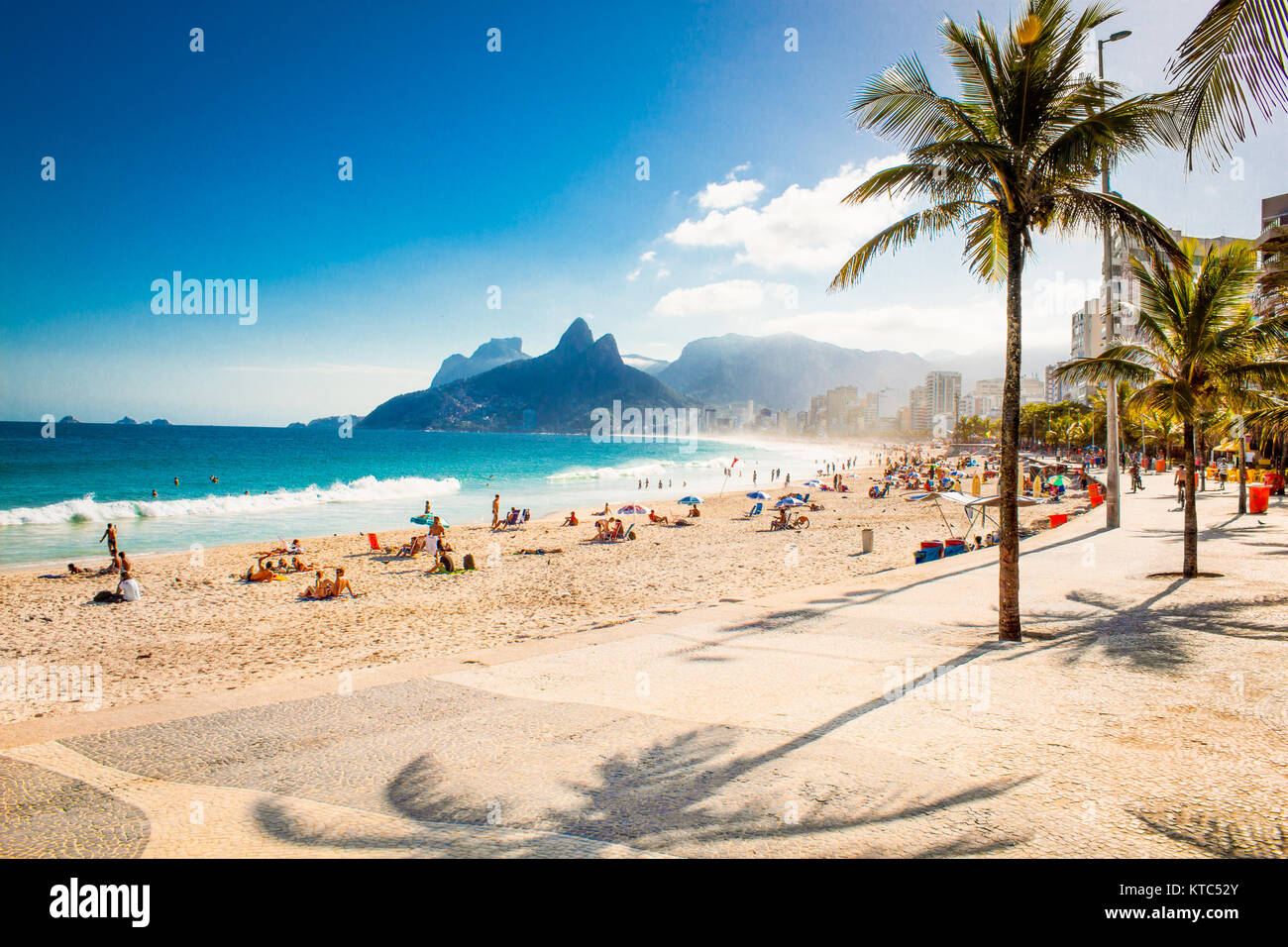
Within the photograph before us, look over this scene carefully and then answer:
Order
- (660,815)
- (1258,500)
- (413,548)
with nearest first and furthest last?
(660,815)
(1258,500)
(413,548)

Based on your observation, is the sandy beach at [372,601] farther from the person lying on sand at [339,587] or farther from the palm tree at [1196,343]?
the palm tree at [1196,343]

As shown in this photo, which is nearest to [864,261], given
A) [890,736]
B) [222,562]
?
[890,736]

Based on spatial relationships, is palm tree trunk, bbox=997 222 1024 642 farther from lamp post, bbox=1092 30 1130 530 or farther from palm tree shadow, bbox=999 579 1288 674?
lamp post, bbox=1092 30 1130 530

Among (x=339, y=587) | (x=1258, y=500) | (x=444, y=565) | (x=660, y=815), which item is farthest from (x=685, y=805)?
(x=1258, y=500)

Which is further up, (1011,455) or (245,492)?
(1011,455)

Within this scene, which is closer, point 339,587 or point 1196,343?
point 1196,343

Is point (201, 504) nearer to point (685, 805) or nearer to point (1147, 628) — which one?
point (685, 805)

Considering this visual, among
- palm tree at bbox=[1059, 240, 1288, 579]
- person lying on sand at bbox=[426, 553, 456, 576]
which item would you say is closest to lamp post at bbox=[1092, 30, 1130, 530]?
palm tree at bbox=[1059, 240, 1288, 579]

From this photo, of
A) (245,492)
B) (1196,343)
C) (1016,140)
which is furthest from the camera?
(245,492)
